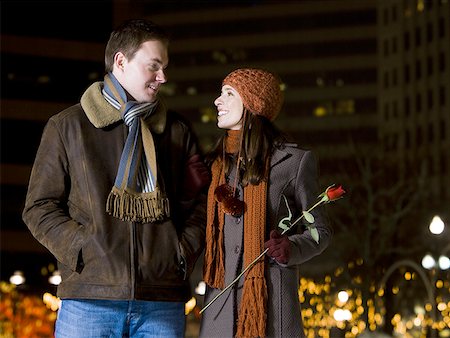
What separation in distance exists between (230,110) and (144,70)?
2.23 feet

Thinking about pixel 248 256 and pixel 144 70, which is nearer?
pixel 144 70

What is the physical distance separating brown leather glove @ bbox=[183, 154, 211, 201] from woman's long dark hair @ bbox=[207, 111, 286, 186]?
30 centimetres

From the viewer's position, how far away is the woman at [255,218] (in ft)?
19.1

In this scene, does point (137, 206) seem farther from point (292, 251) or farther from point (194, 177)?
point (292, 251)

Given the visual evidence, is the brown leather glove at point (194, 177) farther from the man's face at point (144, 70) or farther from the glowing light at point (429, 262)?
the glowing light at point (429, 262)

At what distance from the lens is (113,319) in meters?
5.37

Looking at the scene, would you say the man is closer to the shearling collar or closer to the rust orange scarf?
the shearling collar

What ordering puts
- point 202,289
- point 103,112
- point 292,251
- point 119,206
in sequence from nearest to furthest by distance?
point 119,206, point 103,112, point 292,251, point 202,289

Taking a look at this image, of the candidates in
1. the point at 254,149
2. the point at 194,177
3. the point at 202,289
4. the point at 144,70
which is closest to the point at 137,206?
the point at 194,177

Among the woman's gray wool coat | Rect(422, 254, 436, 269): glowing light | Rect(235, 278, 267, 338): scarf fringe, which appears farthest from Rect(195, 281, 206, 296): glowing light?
Rect(422, 254, 436, 269): glowing light

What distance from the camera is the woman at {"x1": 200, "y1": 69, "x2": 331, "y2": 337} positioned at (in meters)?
5.81

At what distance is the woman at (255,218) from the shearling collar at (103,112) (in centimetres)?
46

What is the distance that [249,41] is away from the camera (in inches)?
4523

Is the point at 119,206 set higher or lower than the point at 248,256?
higher
